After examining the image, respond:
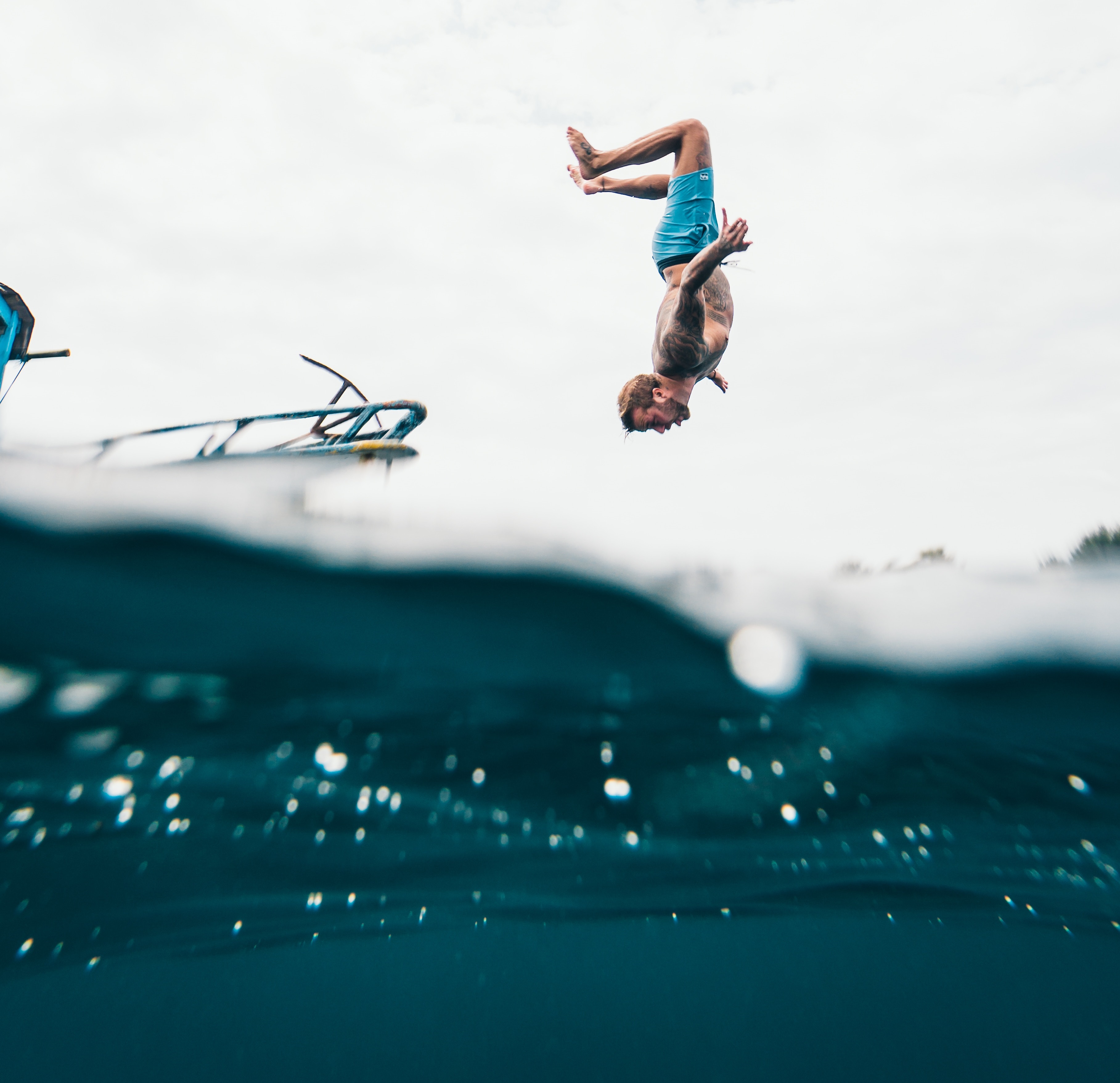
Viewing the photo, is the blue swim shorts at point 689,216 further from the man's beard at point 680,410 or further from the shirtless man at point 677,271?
the man's beard at point 680,410

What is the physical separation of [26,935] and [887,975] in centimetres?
1766

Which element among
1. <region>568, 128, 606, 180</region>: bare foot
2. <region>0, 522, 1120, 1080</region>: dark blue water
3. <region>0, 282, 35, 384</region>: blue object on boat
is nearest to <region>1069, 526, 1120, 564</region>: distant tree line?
<region>0, 522, 1120, 1080</region>: dark blue water

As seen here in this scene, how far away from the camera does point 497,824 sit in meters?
7.84

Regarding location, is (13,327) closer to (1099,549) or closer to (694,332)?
(694,332)

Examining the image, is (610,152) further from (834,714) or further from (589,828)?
(589,828)

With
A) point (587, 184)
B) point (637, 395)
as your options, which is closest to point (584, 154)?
point (587, 184)

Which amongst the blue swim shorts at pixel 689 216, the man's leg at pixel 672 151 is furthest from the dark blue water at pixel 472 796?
the man's leg at pixel 672 151

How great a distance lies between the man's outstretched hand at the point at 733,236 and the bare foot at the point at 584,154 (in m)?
2.35

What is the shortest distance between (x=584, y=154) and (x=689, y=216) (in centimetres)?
132

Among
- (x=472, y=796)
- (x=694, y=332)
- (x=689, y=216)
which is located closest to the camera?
(x=694, y=332)

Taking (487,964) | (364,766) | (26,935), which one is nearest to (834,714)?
(364,766)

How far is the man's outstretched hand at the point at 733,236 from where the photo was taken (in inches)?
159

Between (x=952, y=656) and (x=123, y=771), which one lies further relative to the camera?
(x=123, y=771)

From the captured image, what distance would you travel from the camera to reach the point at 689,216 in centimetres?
550
